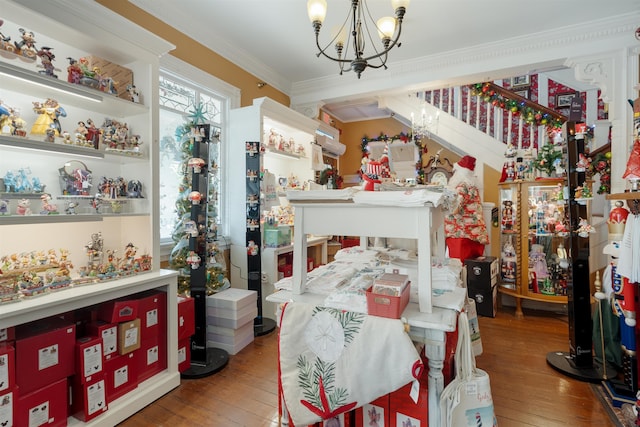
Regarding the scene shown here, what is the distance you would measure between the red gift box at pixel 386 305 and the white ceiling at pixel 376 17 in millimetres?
2614

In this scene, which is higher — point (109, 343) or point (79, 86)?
point (79, 86)

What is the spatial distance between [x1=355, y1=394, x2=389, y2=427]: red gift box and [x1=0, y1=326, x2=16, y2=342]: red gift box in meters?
1.65

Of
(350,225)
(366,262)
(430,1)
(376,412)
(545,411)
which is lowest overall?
(545,411)

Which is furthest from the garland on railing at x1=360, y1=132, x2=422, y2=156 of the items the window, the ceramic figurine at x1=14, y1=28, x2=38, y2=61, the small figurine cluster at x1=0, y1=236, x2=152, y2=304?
the ceramic figurine at x1=14, y1=28, x2=38, y2=61

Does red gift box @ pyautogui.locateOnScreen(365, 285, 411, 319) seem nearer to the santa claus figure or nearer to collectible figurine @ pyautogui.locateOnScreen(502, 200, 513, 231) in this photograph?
the santa claus figure

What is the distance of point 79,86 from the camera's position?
1866 millimetres

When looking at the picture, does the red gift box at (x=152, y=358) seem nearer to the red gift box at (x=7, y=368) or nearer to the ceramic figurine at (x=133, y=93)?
the red gift box at (x=7, y=368)

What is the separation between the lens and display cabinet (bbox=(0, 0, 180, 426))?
1678 mm

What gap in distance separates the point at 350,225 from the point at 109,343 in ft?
5.39

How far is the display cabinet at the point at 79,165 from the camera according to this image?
1.68 meters

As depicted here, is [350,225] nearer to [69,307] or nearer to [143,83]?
[69,307]

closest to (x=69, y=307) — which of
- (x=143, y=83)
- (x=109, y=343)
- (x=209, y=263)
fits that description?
(x=109, y=343)

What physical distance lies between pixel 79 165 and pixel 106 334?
1.09 meters

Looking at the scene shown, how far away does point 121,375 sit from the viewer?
195 cm
